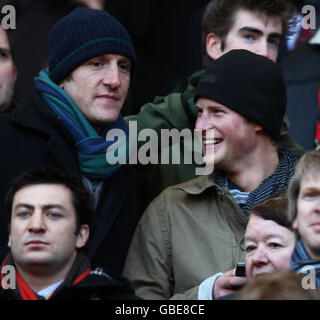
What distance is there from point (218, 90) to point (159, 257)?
93 cm

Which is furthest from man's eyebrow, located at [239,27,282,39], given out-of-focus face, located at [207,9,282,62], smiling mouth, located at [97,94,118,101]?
smiling mouth, located at [97,94,118,101]

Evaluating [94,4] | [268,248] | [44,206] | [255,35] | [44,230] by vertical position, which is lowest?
[268,248]

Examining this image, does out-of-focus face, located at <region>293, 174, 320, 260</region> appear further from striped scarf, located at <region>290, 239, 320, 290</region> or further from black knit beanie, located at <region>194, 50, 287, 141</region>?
black knit beanie, located at <region>194, 50, 287, 141</region>

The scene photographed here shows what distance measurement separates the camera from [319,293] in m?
3.93

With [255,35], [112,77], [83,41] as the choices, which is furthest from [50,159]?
[255,35]

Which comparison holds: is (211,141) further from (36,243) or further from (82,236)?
(36,243)

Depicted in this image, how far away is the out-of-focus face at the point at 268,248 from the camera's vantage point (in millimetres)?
4434

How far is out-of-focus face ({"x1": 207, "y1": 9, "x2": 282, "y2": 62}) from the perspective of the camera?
19.4ft

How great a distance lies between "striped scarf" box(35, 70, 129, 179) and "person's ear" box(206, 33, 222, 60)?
1.12 m

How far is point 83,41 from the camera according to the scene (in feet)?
17.0

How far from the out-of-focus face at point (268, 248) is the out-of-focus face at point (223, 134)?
0.74 meters

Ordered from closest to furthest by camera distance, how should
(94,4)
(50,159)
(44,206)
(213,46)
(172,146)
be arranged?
(44,206), (50,159), (172,146), (213,46), (94,4)

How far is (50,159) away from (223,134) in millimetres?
923

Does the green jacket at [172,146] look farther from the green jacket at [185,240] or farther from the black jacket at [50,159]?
the black jacket at [50,159]
